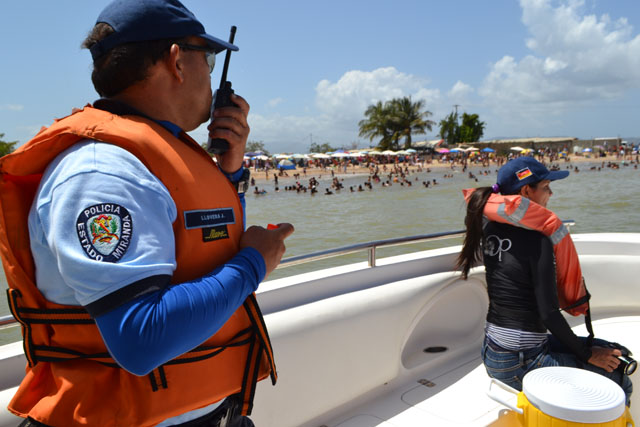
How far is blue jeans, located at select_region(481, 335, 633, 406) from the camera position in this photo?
205 centimetres

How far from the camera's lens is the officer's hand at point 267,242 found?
1015mm

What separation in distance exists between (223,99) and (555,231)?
166 centimetres

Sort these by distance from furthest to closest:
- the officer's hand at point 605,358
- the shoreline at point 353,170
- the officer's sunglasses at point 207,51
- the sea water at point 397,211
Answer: the shoreline at point 353,170
the sea water at point 397,211
the officer's hand at point 605,358
the officer's sunglasses at point 207,51

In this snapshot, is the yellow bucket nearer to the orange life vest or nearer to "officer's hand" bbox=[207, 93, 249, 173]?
the orange life vest

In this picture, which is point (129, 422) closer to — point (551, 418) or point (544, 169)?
point (551, 418)

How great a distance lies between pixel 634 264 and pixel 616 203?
24.1m

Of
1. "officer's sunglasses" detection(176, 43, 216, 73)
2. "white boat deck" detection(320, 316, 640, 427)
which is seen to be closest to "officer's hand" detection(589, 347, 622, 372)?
"white boat deck" detection(320, 316, 640, 427)

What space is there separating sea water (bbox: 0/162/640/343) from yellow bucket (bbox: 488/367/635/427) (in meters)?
9.71

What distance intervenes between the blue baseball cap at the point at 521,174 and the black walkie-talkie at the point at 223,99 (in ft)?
5.62

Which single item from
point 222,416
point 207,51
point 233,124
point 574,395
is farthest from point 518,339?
point 207,51

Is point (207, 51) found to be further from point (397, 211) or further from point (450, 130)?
point (450, 130)

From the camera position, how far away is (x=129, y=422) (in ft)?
2.97

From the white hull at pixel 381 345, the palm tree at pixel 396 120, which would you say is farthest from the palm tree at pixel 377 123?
the white hull at pixel 381 345

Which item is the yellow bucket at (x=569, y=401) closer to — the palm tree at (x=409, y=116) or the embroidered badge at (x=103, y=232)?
the embroidered badge at (x=103, y=232)
